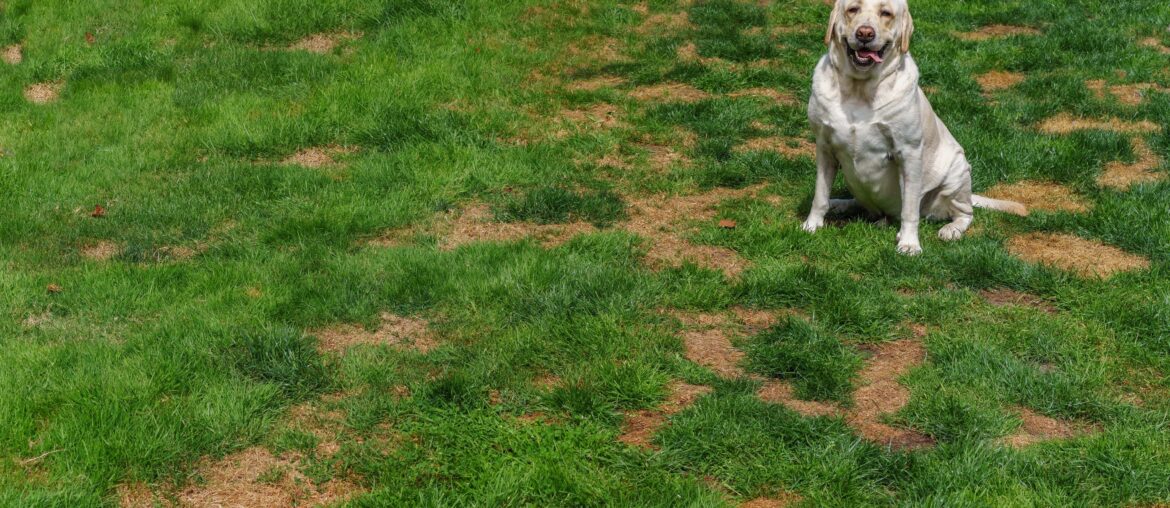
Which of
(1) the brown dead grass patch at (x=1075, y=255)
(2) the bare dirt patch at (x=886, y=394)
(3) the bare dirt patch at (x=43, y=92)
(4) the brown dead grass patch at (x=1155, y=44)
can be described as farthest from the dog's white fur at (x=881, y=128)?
(3) the bare dirt patch at (x=43, y=92)

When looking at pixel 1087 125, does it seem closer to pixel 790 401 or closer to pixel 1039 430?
pixel 1039 430

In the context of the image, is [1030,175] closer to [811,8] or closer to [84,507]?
[811,8]

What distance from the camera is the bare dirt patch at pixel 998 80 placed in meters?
9.66

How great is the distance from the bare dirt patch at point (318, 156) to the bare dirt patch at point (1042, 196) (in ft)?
15.5

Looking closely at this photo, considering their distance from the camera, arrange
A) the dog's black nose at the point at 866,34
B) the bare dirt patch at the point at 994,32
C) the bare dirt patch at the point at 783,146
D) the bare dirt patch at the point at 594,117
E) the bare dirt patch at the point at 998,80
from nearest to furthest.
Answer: the dog's black nose at the point at 866,34, the bare dirt patch at the point at 783,146, the bare dirt patch at the point at 594,117, the bare dirt patch at the point at 998,80, the bare dirt patch at the point at 994,32

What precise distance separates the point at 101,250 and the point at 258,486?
285 cm

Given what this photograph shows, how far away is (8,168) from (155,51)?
2286mm

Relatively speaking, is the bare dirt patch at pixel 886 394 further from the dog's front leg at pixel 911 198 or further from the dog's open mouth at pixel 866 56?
the dog's open mouth at pixel 866 56

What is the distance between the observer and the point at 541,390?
4.51 meters

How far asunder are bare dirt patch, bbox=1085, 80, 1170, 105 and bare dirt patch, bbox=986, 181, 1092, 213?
2.36m

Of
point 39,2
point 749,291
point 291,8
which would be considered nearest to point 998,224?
point 749,291

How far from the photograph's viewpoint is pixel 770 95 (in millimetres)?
9391

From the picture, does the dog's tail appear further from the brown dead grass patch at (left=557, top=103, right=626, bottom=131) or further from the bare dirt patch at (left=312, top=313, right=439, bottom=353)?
the bare dirt patch at (left=312, top=313, right=439, bottom=353)

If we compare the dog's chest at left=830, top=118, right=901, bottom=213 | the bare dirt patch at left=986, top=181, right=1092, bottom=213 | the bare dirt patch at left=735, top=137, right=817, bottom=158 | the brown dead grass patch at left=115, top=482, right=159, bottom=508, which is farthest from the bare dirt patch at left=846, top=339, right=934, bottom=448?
the bare dirt patch at left=735, top=137, right=817, bottom=158
